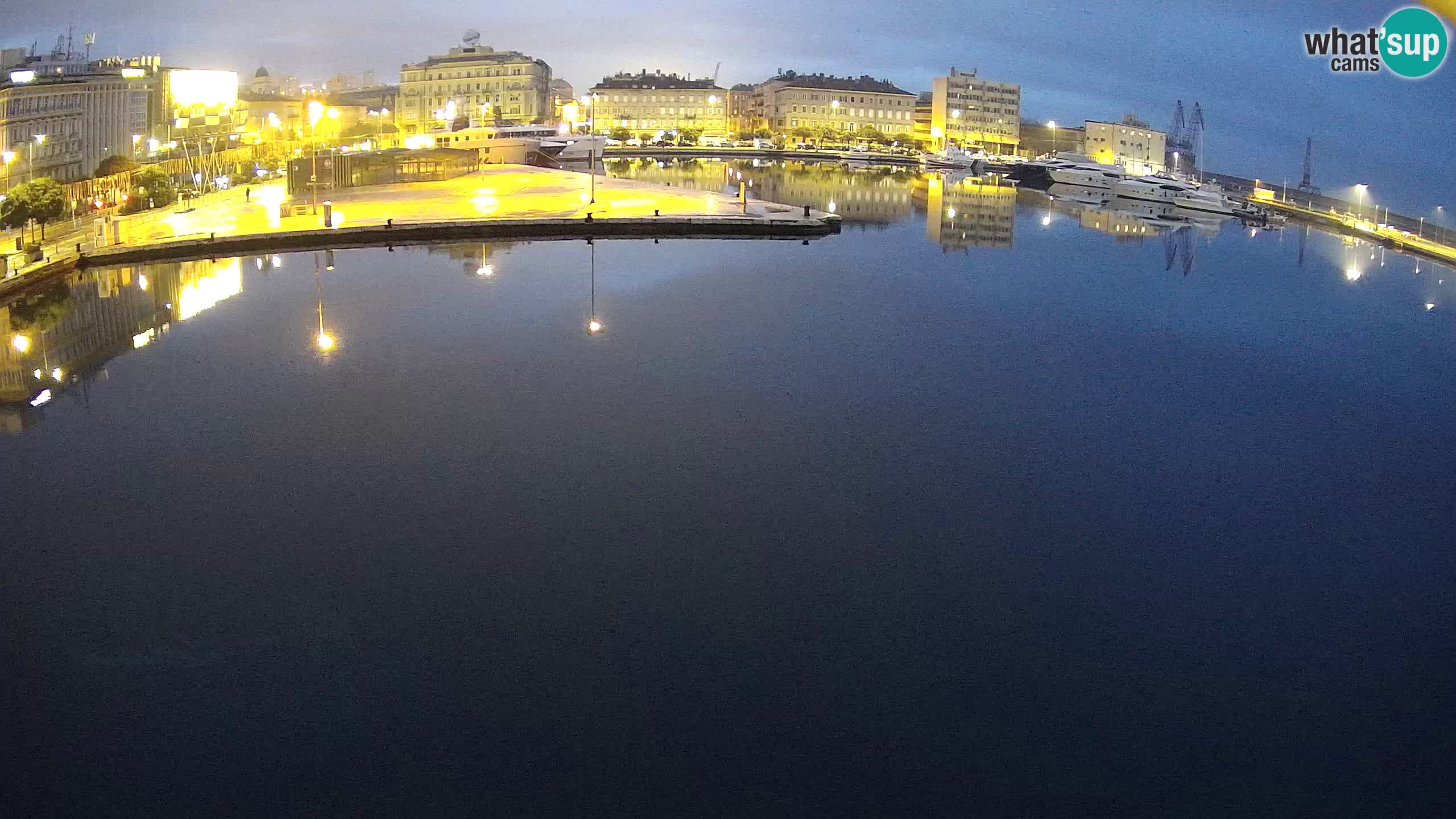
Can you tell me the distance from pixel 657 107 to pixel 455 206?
42770mm

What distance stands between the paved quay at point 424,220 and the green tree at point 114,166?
80.1 inches

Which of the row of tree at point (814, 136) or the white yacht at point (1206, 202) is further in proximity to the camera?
the row of tree at point (814, 136)

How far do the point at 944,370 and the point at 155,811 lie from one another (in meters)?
7.83

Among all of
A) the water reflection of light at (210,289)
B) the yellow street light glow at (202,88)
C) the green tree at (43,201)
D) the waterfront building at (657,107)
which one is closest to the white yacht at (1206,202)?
the water reflection of light at (210,289)

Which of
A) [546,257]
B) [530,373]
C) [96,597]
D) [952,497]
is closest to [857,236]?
[546,257]

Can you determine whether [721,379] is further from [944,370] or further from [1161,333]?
[1161,333]

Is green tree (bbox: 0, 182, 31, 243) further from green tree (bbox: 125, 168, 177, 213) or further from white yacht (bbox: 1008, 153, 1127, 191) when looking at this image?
white yacht (bbox: 1008, 153, 1127, 191)

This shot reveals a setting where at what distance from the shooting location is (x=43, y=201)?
14.6 meters

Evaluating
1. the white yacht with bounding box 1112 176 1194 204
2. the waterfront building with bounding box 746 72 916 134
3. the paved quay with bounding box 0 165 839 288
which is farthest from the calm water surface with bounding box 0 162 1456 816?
the waterfront building with bounding box 746 72 916 134

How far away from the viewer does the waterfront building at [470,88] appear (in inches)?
2163

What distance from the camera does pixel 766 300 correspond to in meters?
13.6

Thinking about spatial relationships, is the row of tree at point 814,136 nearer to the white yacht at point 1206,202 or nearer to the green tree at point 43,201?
the white yacht at point 1206,202

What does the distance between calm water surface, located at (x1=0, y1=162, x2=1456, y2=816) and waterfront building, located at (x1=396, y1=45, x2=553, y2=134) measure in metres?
44.1

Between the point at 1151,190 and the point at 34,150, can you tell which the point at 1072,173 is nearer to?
the point at 1151,190
